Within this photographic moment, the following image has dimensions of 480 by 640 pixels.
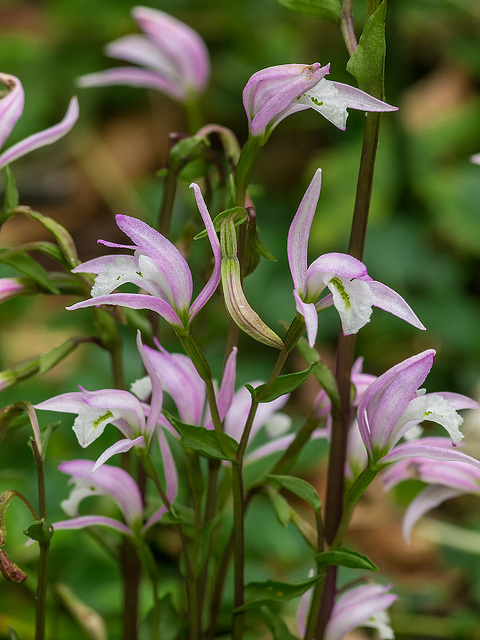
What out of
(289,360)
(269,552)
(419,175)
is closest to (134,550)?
(269,552)

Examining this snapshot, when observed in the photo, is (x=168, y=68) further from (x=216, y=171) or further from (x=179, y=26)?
(x=216, y=171)

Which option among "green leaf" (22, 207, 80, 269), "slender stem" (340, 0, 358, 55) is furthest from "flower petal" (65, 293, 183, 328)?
"slender stem" (340, 0, 358, 55)

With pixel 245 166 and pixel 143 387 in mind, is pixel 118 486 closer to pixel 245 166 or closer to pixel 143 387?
pixel 143 387

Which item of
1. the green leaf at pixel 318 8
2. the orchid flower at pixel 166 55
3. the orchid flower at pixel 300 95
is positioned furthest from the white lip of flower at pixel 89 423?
the orchid flower at pixel 166 55

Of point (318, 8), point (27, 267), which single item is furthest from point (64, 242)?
point (318, 8)

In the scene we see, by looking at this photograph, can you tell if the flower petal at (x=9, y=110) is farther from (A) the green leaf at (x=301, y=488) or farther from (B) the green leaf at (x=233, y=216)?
(A) the green leaf at (x=301, y=488)

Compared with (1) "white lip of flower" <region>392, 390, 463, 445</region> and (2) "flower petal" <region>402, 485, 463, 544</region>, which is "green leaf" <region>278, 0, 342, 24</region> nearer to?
(1) "white lip of flower" <region>392, 390, 463, 445</region>
